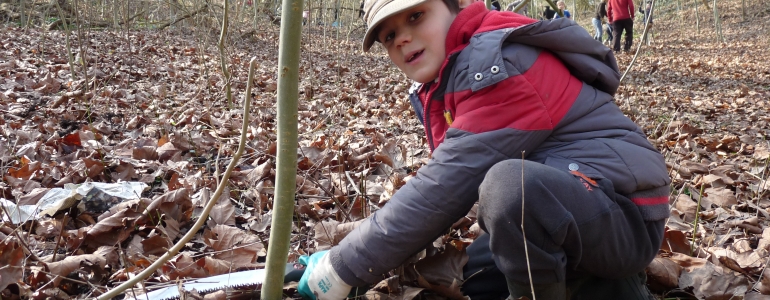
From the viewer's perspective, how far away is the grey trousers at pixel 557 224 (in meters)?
1.19

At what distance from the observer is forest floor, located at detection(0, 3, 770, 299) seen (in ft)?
5.17

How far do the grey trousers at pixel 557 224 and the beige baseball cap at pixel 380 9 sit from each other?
1.89 ft

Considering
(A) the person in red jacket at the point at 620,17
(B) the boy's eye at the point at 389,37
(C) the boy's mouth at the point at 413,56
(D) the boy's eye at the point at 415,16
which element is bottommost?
(C) the boy's mouth at the point at 413,56

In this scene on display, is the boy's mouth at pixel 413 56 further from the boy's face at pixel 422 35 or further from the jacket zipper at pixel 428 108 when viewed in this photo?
the jacket zipper at pixel 428 108

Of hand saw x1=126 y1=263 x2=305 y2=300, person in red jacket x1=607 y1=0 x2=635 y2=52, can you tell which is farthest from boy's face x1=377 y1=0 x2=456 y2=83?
person in red jacket x1=607 y1=0 x2=635 y2=52

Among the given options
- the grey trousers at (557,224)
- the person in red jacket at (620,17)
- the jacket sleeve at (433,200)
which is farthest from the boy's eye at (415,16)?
the person in red jacket at (620,17)

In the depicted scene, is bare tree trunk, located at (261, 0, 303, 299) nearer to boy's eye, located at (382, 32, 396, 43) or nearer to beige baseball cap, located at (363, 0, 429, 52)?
beige baseball cap, located at (363, 0, 429, 52)

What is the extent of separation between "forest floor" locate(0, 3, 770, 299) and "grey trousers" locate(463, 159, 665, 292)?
0.32m

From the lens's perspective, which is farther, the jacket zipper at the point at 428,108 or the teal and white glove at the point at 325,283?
the jacket zipper at the point at 428,108

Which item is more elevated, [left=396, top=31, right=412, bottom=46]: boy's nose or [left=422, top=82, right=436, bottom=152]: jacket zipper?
[left=396, top=31, right=412, bottom=46]: boy's nose

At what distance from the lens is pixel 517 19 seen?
1565mm

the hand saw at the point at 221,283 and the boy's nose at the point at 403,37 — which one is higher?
the boy's nose at the point at 403,37

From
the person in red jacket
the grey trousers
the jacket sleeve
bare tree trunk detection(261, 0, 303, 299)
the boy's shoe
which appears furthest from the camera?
the person in red jacket

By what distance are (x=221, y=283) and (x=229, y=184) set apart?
3.09 ft
